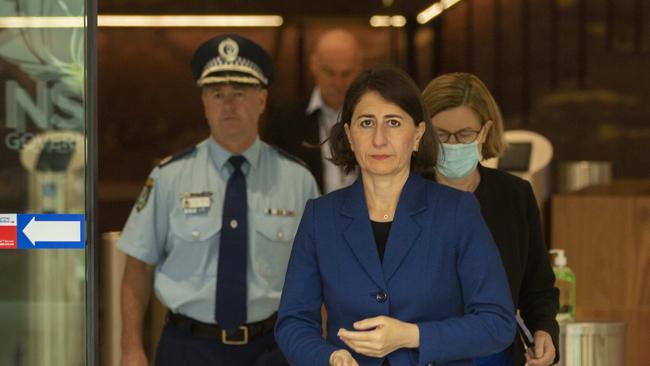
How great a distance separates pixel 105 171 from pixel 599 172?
307cm

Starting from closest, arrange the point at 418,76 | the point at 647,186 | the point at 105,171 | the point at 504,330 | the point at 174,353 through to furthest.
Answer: the point at 504,330
the point at 174,353
the point at 647,186
the point at 105,171
the point at 418,76

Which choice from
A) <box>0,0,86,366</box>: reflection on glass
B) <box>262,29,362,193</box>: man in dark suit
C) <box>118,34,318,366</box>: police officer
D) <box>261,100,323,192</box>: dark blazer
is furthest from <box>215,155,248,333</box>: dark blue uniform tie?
<box>261,100,323,192</box>: dark blazer

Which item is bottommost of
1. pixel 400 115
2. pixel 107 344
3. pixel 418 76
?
pixel 107 344

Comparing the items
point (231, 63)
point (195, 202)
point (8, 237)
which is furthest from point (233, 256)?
point (8, 237)

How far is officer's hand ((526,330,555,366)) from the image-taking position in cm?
296

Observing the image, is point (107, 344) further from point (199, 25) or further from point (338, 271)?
point (338, 271)

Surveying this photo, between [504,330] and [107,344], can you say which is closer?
[504,330]

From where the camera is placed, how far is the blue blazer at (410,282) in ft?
7.71

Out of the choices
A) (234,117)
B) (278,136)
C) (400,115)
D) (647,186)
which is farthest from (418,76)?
(400,115)

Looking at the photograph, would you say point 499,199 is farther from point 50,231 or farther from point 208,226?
point 50,231

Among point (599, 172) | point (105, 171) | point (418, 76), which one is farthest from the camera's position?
point (418, 76)

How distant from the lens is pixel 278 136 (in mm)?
4973

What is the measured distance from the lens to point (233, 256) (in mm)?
3367

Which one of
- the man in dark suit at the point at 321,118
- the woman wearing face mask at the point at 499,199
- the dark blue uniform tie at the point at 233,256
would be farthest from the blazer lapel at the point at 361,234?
the man in dark suit at the point at 321,118
